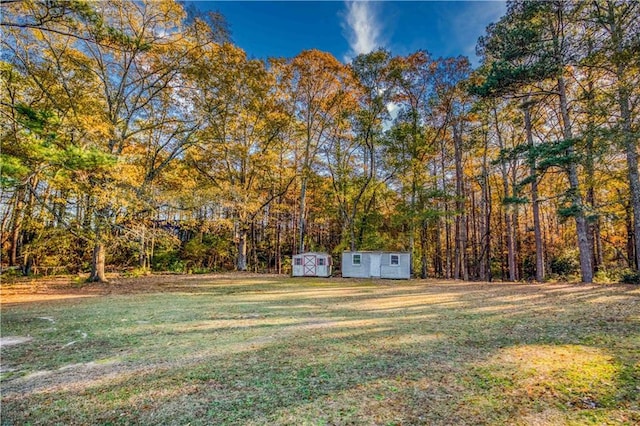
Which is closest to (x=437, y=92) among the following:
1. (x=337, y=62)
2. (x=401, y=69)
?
(x=401, y=69)

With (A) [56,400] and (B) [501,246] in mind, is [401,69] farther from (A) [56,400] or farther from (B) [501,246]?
(A) [56,400]

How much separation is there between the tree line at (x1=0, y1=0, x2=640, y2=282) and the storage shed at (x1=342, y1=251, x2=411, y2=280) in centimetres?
207

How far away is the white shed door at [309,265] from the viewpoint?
1872 centimetres

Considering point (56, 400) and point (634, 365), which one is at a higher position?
point (634, 365)

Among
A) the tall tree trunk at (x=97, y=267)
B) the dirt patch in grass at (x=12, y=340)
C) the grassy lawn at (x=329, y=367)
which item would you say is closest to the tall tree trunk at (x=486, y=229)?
the grassy lawn at (x=329, y=367)

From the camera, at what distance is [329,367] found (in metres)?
3.61

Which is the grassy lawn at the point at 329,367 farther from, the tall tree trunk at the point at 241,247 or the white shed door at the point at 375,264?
the tall tree trunk at the point at 241,247

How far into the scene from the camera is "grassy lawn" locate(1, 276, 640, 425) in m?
2.60

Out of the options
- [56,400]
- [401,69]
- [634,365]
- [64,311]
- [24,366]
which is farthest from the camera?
[401,69]

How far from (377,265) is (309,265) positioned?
4.10 m

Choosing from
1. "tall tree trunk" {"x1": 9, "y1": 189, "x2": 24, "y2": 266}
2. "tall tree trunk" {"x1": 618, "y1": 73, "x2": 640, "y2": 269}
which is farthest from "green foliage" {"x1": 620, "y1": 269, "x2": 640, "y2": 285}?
"tall tree trunk" {"x1": 9, "y1": 189, "x2": 24, "y2": 266}

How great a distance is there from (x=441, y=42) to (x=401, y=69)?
250 cm

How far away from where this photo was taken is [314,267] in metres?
18.7

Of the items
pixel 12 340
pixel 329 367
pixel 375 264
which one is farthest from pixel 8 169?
pixel 375 264
